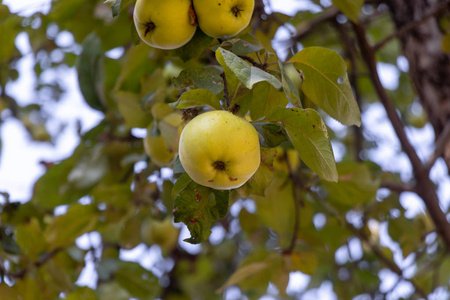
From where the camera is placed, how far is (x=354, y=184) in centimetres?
177

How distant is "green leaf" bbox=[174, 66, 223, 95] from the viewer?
1.01m

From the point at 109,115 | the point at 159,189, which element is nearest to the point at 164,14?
the point at 159,189

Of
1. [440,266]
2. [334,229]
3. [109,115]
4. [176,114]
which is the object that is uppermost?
[176,114]

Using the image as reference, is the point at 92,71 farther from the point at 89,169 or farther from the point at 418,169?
the point at 418,169

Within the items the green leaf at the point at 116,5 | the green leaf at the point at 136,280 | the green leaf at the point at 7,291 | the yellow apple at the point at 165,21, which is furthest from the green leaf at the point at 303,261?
the green leaf at the point at 116,5

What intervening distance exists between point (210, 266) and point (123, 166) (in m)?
1.68

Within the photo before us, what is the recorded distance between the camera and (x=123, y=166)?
1.93m

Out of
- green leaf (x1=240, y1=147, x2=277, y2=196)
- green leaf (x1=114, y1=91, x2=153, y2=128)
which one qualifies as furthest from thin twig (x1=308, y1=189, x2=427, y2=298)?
green leaf (x1=240, y1=147, x2=277, y2=196)

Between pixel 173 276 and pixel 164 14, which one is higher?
pixel 164 14

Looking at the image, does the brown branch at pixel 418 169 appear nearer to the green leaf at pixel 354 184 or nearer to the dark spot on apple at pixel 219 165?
the green leaf at pixel 354 184

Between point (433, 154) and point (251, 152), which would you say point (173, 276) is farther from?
point (251, 152)

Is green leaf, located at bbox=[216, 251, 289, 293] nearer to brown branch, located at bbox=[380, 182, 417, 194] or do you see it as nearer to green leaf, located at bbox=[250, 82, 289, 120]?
brown branch, located at bbox=[380, 182, 417, 194]

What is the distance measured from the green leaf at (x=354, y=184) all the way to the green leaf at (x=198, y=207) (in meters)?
0.84

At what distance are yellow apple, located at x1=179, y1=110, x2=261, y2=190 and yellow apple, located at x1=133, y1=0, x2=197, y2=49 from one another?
22 centimetres
